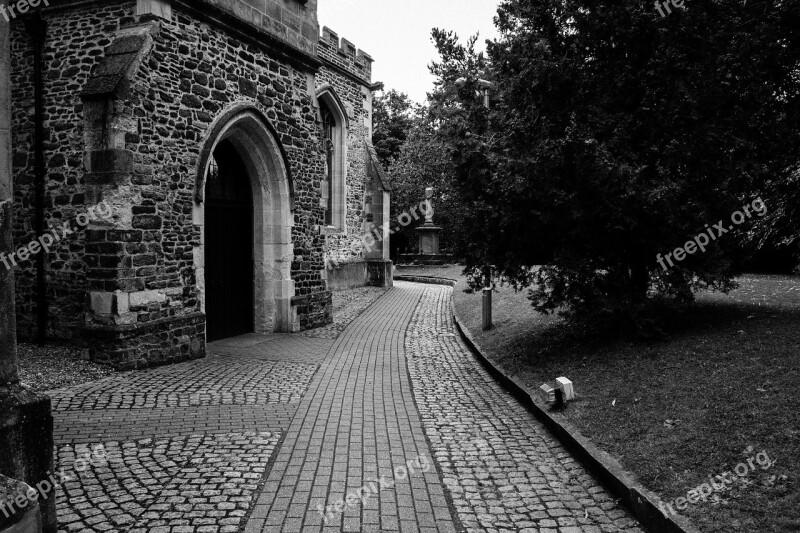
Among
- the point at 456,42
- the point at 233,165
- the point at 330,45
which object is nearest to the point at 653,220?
the point at 456,42

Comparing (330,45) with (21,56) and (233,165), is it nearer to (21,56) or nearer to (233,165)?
(233,165)

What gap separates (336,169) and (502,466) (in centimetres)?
1834

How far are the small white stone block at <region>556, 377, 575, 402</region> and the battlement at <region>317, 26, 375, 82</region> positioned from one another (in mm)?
17242

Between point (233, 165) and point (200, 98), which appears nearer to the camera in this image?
point (200, 98)

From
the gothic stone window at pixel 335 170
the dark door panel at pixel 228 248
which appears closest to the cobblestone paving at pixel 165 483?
the dark door panel at pixel 228 248

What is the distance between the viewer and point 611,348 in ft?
25.0

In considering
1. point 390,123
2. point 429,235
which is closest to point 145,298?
point 429,235

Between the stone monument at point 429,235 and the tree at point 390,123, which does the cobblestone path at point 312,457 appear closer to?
the stone monument at point 429,235

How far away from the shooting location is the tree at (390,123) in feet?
136

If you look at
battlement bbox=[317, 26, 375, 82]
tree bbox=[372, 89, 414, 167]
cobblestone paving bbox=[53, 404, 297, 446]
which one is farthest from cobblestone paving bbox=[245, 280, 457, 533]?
tree bbox=[372, 89, 414, 167]

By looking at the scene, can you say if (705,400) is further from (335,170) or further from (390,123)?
(390,123)

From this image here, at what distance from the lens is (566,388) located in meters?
6.20

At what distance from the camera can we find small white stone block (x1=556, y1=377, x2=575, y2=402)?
6.19 metres

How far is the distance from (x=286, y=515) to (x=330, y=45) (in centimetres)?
1986
